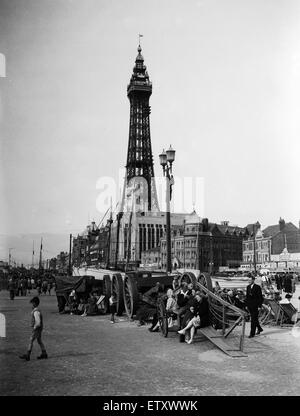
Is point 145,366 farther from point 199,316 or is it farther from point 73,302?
point 73,302

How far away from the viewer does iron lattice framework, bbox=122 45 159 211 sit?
154 m

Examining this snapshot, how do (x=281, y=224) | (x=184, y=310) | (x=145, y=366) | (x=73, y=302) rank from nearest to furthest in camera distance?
1. (x=145, y=366)
2. (x=184, y=310)
3. (x=73, y=302)
4. (x=281, y=224)

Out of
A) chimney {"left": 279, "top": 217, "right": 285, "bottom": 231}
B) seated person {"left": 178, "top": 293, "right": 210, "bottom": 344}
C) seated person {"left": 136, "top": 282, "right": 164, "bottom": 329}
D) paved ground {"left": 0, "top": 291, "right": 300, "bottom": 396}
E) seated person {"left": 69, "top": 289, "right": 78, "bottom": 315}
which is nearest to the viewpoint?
paved ground {"left": 0, "top": 291, "right": 300, "bottom": 396}

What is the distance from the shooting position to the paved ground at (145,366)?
722 cm

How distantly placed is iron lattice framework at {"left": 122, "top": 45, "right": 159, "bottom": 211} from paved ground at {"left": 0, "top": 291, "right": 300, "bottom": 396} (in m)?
141

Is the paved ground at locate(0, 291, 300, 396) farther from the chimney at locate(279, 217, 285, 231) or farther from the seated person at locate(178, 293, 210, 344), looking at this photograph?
the chimney at locate(279, 217, 285, 231)

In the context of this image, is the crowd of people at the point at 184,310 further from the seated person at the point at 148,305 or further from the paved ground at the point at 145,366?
the paved ground at the point at 145,366

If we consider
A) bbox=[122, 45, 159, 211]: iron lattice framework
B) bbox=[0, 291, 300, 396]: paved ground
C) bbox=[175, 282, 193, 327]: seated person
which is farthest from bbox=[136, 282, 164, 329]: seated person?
bbox=[122, 45, 159, 211]: iron lattice framework

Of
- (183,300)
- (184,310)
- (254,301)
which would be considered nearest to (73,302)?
(183,300)

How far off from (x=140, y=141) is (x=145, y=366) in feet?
489

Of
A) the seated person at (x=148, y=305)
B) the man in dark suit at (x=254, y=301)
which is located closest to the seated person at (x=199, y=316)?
the man in dark suit at (x=254, y=301)

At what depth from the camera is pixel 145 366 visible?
895 cm
